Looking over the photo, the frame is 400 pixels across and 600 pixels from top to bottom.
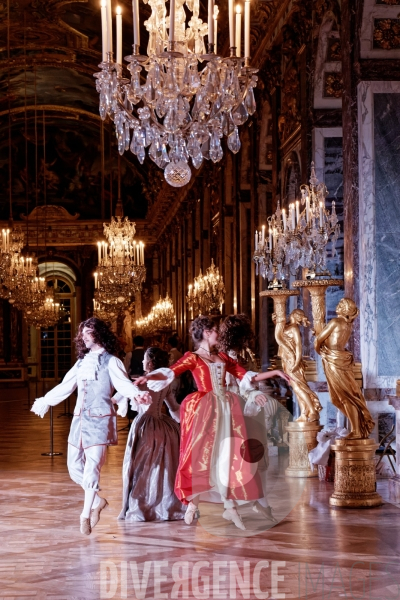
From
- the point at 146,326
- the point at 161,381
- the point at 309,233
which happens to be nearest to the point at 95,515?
the point at 161,381

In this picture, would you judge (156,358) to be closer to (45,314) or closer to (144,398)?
(144,398)

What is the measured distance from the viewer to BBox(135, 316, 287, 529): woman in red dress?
702 cm

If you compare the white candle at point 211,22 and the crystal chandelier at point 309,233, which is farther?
the crystal chandelier at point 309,233

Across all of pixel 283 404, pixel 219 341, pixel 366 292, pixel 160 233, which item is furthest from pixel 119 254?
pixel 160 233

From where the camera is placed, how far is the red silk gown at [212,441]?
7.03 meters

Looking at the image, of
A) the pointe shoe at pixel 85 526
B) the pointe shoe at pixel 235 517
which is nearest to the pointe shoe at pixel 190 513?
the pointe shoe at pixel 235 517

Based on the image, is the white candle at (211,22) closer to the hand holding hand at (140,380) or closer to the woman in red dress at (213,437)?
the woman in red dress at (213,437)

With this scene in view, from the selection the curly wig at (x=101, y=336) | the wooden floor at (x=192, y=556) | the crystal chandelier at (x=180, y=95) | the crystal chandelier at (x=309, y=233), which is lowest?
the wooden floor at (x=192, y=556)

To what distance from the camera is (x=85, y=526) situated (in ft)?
22.4

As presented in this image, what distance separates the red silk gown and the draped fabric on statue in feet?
3.63

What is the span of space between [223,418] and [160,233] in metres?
27.5

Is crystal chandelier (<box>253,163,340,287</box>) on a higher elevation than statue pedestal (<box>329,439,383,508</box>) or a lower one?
higher

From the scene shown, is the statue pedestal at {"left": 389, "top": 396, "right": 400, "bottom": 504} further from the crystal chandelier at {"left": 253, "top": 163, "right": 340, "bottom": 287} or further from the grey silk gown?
the grey silk gown

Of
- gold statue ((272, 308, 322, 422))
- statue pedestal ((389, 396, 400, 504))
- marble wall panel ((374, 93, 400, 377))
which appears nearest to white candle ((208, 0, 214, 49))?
statue pedestal ((389, 396, 400, 504))
